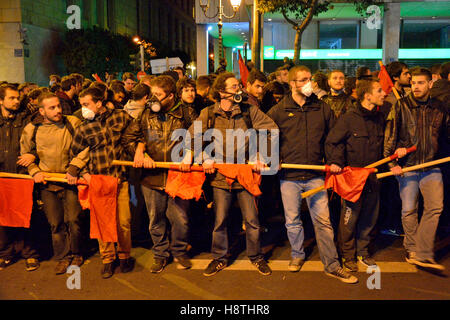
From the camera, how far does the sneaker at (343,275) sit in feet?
14.6

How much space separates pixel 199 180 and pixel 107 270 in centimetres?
143

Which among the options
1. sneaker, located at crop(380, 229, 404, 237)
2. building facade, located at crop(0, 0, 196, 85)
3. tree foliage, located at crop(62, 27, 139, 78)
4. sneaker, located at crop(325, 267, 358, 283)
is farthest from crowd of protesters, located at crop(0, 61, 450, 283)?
tree foliage, located at crop(62, 27, 139, 78)

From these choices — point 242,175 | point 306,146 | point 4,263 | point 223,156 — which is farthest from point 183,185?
point 4,263

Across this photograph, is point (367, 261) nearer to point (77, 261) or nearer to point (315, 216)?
point (315, 216)

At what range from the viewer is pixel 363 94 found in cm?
470

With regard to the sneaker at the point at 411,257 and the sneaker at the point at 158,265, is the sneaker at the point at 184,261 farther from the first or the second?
the sneaker at the point at 411,257

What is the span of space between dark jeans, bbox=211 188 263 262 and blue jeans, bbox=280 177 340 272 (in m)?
0.38

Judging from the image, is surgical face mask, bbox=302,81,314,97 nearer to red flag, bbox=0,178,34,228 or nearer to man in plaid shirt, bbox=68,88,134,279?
man in plaid shirt, bbox=68,88,134,279

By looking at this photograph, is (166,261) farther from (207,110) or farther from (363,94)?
(363,94)

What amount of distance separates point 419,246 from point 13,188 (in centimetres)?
470

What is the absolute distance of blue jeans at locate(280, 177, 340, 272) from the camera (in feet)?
15.1

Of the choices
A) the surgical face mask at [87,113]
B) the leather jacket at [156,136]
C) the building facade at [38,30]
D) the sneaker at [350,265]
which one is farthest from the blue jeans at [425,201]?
the building facade at [38,30]

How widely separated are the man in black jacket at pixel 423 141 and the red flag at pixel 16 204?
414 cm

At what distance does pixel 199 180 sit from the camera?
4867mm
